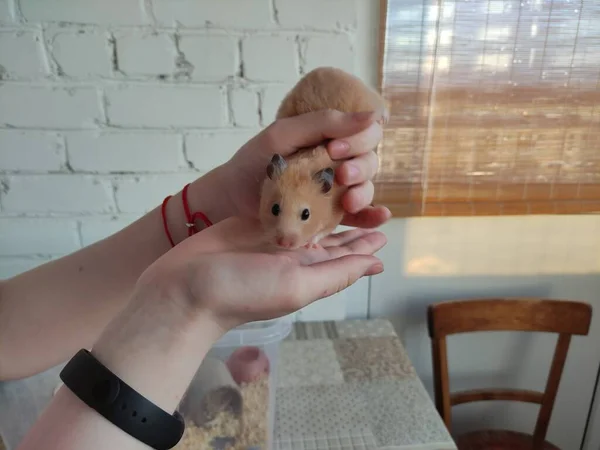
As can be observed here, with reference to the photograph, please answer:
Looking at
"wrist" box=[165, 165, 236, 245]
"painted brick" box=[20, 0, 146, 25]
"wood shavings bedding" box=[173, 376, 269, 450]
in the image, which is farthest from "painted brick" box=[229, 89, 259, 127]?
"wood shavings bedding" box=[173, 376, 269, 450]

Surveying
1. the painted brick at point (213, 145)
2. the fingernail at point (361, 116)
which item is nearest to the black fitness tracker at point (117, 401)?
the fingernail at point (361, 116)

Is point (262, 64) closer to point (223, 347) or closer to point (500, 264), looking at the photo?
point (223, 347)

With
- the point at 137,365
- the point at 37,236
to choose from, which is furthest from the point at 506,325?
the point at 37,236

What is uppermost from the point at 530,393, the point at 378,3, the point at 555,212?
the point at 378,3

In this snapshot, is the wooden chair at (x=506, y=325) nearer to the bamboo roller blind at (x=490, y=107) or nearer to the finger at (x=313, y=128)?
the bamboo roller blind at (x=490, y=107)

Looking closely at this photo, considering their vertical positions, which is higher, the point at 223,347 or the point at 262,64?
the point at 262,64

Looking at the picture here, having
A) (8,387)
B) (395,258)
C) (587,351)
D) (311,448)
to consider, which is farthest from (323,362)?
(587,351)
